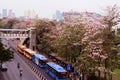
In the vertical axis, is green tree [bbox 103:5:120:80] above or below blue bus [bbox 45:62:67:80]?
above

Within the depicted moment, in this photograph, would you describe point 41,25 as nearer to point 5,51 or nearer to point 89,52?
point 5,51

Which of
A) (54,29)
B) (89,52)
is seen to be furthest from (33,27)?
(89,52)

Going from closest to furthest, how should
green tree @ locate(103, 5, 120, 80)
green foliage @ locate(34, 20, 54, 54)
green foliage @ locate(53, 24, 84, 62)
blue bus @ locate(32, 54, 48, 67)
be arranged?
1. green tree @ locate(103, 5, 120, 80)
2. green foliage @ locate(53, 24, 84, 62)
3. blue bus @ locate(32, 54, 48, 67)
4. green foliage @ locate(34, 20, 54, 54)

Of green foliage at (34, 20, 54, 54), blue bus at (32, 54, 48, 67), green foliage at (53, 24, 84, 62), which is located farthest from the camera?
green foliage at (34, 20, 54, 54)

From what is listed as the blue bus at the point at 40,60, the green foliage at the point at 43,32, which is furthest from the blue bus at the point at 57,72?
the green foliage at the point at 43,32

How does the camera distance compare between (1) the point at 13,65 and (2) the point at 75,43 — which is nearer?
(2) the point at 75,43

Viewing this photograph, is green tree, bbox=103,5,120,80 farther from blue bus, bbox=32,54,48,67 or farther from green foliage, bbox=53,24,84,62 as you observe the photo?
blue bus, bbox=32,54,48,67

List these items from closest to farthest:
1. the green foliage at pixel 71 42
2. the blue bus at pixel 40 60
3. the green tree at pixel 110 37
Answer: the green tree at pixel 110 37
the green foliage at pixel 71 42
the blue bus at pixel 40 60

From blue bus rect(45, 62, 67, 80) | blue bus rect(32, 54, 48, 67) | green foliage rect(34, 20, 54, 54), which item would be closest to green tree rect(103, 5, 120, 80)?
blue bus rect(45, 62, 67, 80)

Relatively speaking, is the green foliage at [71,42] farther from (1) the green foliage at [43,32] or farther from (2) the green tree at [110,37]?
(1) the green foliage at [43,32]

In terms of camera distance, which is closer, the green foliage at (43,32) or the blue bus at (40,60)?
the blue bus at (40,60)

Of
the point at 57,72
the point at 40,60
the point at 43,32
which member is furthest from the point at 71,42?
the point at 43,32
